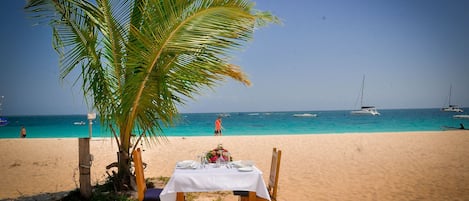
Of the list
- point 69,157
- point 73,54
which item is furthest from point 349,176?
point 69,157

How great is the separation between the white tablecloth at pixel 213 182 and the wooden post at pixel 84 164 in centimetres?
183

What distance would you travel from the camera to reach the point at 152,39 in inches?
168

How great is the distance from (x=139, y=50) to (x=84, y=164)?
1963 millimetres

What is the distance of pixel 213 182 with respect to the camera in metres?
3.84

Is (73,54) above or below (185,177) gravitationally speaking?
above

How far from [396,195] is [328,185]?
4.17 ft

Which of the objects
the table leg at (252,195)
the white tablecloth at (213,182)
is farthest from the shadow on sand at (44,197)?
the table leg at (252,195)

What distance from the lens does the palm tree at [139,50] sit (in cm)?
410

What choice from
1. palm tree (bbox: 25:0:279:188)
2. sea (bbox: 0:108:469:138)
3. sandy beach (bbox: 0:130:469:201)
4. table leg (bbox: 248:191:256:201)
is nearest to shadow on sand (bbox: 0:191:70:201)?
sandy beach (bbox: 0:130:469:201)

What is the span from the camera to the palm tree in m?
4.10

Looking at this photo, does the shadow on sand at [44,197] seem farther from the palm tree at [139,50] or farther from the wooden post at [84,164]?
the palm tree at [139,50]

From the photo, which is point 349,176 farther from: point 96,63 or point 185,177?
point 96,63

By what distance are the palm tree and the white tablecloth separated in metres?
1.15

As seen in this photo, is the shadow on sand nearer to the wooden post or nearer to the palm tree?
the wooden post
